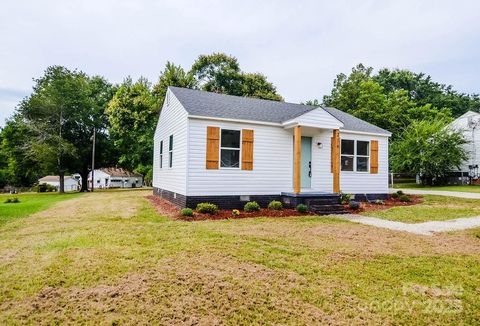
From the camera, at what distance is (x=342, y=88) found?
33.3 meters

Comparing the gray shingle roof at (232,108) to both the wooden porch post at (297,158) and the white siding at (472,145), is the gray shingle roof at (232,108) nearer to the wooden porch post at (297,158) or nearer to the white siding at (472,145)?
the wooden porch post at (297,158)

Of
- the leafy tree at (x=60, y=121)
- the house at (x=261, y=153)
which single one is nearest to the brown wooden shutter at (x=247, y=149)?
the house at (x=261, y=153)

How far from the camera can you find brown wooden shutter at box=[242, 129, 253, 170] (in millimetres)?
10781

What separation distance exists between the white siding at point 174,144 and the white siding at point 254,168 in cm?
39

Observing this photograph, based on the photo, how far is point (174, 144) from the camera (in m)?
12.2

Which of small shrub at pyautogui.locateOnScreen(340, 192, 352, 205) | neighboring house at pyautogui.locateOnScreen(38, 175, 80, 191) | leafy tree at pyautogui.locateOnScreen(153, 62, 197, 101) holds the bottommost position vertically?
neighboring house at pyautogui.locateOnScreen(38, 175, 80, 191)

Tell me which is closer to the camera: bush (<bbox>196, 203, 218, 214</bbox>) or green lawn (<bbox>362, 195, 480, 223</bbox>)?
green lawn (<bbox>362, 195, 480, 223</bbox>)

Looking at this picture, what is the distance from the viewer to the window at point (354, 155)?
13.1m

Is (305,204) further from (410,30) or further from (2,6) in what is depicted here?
(2,6)

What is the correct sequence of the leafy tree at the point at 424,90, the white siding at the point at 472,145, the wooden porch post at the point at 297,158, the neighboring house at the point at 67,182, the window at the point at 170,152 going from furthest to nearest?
the neighboring house at the point at 67,182
the leafy tree at the point at 424,90
the white siding at the point at 472,145
the window at the point at 170,152
the wooden porch post at the point at 297,158

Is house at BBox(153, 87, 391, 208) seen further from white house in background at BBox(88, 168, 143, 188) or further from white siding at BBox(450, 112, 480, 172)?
white house in background at BBox(88, 168, 143, 188)

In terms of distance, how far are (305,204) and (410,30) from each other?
422 inches

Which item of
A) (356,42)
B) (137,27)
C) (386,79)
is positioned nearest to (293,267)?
(137,27)

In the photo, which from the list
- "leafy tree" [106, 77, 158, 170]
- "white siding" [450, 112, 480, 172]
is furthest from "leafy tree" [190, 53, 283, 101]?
"white siding" [450, 112, 480, 172]
